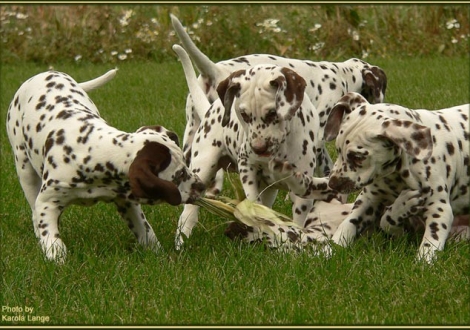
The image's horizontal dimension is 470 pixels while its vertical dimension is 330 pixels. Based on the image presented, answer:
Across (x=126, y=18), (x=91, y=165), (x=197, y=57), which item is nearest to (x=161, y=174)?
(x=91, y=165)

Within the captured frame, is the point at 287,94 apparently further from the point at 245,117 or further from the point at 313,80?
the point at 313,80

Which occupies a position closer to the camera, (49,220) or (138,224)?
(49,220)

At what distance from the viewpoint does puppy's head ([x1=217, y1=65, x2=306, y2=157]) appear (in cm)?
630

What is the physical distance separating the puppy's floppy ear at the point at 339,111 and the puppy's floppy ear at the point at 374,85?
190cm

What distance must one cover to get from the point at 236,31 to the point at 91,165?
37.0ft

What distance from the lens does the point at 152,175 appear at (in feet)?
18.8

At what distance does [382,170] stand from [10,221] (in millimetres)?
3346

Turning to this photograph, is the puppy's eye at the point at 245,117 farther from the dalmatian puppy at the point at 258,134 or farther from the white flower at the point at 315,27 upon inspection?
the white flower at the point at 315,27

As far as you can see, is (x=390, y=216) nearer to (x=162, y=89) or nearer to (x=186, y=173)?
(x=186, y=173)

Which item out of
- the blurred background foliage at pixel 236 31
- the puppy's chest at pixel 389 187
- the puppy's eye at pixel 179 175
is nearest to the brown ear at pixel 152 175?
the puppy's eye at pixel 179 175

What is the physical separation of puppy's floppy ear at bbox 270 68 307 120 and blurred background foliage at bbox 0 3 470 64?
961 cm

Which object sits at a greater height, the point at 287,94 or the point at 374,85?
the point at 287,94

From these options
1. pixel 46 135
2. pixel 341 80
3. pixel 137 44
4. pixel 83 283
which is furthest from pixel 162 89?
pixel 83 283

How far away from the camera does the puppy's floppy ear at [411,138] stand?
18.6 feet
